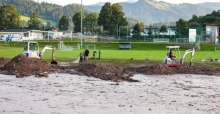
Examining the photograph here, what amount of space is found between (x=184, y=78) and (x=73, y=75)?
29.2 feet

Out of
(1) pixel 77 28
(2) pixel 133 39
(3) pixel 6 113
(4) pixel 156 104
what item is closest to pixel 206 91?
(4) pixel 156 104

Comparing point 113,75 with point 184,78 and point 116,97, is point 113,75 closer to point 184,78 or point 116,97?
point 184,78

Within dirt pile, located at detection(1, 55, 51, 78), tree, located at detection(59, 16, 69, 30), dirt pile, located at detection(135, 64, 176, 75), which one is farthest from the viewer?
Result: tree, located at detection(59, 16, 69, 30)

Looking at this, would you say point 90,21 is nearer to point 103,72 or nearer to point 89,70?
point 89,70

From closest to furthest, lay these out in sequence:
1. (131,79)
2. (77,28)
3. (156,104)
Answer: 1. (156,104)
2. (131,79)
3. (77,28)

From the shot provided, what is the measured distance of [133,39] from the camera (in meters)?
118

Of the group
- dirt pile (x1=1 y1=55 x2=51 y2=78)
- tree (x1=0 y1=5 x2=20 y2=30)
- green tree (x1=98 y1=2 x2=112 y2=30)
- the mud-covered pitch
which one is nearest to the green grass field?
the mud-covered pitch

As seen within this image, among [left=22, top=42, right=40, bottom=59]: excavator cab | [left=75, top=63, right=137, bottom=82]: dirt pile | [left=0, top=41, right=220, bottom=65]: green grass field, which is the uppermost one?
[left=22, top=42, right=40, bottom=59]: excavator cab

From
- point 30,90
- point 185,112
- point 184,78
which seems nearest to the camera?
point 185,112

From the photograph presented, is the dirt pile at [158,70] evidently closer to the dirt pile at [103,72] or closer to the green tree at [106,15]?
the dirt pile at [103,72]

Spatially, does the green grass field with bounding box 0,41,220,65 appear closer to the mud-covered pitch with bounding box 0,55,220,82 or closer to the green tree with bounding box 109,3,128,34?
the mud-covered pitch with bounding box 0,55,220,82

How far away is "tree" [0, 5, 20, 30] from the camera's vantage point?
5487 inches

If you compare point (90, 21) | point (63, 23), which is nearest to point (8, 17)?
point (63, 23)

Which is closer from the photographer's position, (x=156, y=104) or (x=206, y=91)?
(x=156, y=104)
